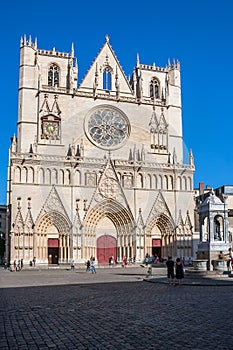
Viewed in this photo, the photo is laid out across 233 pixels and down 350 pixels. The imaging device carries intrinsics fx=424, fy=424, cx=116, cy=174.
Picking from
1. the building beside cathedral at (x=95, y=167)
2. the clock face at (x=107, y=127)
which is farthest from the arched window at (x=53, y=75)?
the clock face at (x=107, y=127)

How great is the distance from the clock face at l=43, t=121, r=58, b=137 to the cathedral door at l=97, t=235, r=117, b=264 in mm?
12461

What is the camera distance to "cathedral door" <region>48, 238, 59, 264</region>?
43562mm

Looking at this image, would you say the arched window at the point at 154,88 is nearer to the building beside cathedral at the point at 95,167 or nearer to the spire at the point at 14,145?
the building beside cathedral at the point at 95,167

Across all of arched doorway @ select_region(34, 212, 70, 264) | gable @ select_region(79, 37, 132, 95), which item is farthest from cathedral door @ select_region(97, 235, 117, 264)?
gable @ select_region(79, 37, 132, 95)

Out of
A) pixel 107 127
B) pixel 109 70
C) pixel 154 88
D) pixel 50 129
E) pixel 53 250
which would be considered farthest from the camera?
pixel 154 88

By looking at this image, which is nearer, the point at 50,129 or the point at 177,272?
the point at 177,272

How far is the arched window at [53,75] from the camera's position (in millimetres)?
47781

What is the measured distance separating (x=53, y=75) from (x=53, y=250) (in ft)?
64.0

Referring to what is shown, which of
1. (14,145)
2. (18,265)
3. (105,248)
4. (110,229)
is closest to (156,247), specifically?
(110,229)

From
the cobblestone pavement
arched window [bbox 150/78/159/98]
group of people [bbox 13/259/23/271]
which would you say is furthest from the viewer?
arched window [bbox 150/78/159/98]

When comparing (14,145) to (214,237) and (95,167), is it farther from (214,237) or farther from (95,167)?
(214,237)

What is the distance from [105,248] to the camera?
4650cm

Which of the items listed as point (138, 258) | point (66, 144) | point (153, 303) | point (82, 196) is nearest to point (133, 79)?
point (66, 144)

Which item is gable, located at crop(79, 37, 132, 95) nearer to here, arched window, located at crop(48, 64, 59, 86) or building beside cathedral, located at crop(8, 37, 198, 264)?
building beside cathedral, located at crop(8, 37, 198, 264)
